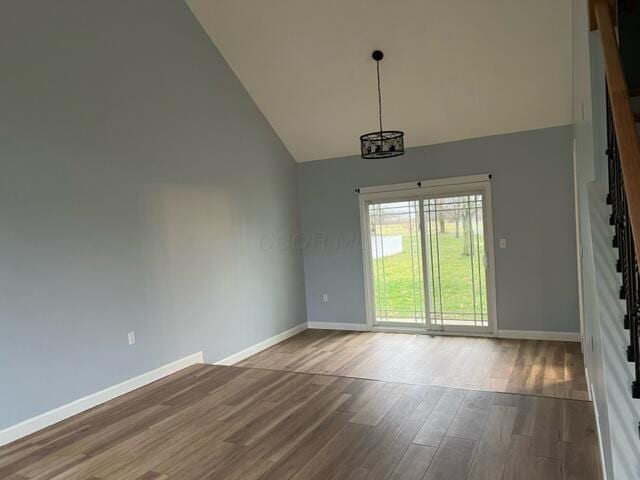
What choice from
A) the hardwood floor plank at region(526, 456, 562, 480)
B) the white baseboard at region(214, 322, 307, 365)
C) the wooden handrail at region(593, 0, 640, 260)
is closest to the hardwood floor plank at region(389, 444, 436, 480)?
the hardwood floor plank at region(526, 456, 562, 480)

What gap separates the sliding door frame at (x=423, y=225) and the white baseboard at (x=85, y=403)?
9.47ft

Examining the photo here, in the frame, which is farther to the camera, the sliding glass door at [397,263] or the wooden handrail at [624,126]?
the sliding glass door at [397,263]

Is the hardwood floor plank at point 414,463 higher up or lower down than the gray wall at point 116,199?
lower down

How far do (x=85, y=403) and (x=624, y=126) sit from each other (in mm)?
4048

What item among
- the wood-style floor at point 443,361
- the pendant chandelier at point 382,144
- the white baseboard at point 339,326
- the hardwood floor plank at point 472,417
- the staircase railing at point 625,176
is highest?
the pendant chandelier at point 382,144

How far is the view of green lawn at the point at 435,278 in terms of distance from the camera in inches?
239

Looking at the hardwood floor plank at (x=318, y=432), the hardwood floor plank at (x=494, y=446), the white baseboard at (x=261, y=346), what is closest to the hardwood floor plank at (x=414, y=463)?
the hardwood floor plank at (x=318, y=432)

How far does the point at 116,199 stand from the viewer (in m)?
4.07

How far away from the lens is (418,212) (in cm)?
634

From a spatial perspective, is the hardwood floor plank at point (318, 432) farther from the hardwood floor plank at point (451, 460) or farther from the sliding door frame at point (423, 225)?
the sliding door frame at point (423, 225)

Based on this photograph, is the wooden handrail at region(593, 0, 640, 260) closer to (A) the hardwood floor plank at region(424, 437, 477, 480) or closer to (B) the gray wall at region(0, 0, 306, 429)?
(A) the hardwood floor plank at region(424, 437, 477, 480)

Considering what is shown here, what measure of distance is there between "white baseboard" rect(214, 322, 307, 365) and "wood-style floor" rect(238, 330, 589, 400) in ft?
0.33

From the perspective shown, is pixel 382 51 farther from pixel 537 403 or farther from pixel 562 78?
pixel 537 403

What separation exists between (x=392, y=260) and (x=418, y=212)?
2.57ft
